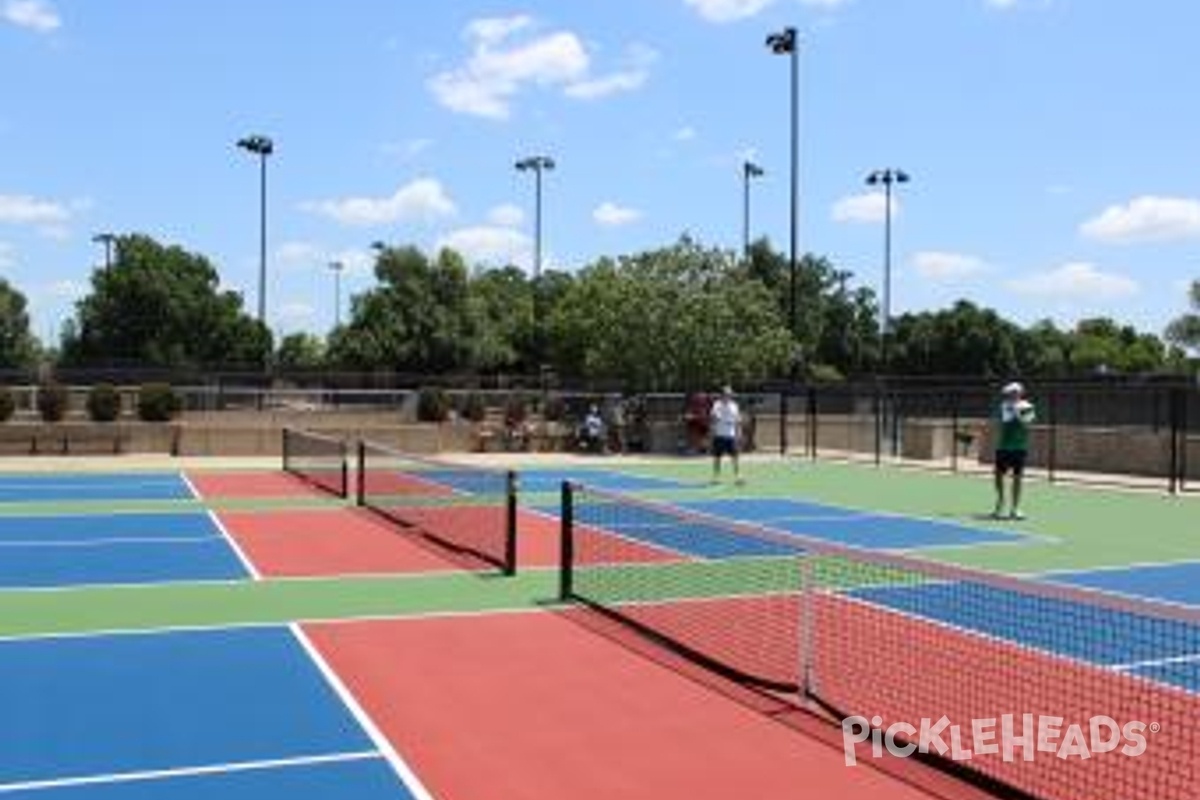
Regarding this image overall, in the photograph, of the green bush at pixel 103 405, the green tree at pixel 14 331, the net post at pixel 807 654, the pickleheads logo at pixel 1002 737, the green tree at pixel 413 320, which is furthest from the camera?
the green tree at pixel 14 331

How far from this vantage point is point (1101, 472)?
32719 millimetres

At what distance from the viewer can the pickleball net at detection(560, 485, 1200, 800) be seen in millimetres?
7898

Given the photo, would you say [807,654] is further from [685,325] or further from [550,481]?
[685,325]

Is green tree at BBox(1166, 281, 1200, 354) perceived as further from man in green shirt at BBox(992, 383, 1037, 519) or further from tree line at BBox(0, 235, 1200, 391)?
man in green shirt at BBox(992, 383, 1037, 519)

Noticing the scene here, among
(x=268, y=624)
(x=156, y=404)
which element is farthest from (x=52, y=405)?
(x=268, y=624)

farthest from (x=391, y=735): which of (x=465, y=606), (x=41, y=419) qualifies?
(x=41, y=419)

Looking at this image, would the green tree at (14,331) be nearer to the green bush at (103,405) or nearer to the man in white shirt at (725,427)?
the green bush at (103,405)

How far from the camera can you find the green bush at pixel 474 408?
4316 cm

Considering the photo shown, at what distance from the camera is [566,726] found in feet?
28.5

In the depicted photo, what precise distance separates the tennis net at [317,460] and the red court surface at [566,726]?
13331mm

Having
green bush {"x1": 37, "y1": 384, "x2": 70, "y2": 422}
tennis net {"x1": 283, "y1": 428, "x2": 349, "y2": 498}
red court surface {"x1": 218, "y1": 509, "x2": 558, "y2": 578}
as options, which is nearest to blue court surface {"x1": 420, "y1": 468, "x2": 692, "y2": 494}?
tennis net {"x1": 283, "y1": 428, "x2": 349, "y2": 498}

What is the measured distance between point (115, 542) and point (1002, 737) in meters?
12.4

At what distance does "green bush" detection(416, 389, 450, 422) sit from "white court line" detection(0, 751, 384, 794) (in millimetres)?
34708

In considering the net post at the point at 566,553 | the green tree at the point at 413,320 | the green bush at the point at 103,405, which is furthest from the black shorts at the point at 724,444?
the green tree at the point at 413,320
